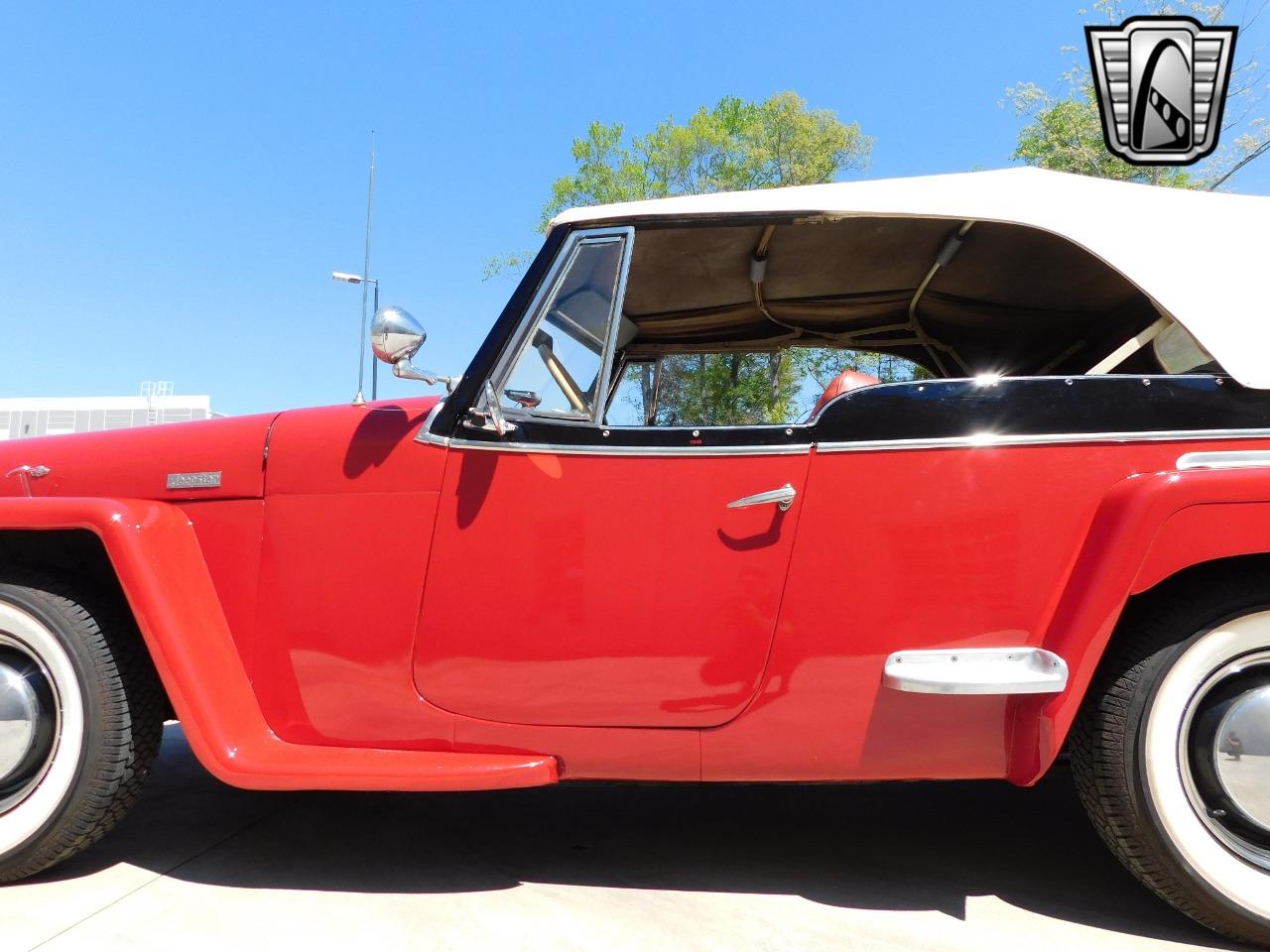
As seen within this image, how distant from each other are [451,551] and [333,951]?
93 cm

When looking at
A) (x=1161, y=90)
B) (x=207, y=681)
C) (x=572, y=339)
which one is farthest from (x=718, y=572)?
(x=1161, y=90)

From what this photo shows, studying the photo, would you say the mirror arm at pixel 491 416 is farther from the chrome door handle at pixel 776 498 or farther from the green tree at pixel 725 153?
the green tree at pixel 725 153

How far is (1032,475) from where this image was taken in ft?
6.20

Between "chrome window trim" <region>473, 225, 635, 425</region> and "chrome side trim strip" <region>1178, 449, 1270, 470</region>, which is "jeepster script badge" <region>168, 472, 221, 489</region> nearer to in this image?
"chrome window trim" <region>473, 225, 635, 425</region>

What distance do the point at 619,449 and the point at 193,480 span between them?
48.5 inches

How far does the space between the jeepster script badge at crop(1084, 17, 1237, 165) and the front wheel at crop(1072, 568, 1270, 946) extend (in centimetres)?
651

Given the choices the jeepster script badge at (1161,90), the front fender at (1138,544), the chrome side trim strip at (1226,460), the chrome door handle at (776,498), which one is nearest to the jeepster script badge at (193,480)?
the chrome door handle at (776,498)

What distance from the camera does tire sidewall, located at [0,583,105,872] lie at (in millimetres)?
2092

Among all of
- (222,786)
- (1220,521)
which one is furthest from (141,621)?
(1220,521)

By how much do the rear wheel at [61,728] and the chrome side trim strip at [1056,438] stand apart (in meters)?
2.05

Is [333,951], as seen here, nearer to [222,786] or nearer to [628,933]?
[628,933]

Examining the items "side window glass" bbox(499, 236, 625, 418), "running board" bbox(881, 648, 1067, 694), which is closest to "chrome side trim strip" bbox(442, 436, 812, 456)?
"side window glass" bbox(499, 236, 625, 418)

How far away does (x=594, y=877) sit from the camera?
222 cm

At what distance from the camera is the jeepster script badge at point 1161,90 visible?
7254 mm
